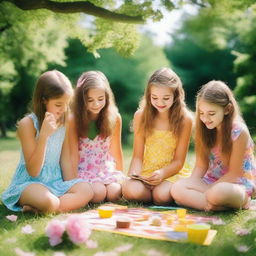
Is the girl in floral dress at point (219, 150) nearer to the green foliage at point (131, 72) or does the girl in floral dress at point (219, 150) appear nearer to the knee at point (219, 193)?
the knee at point (219, 193)

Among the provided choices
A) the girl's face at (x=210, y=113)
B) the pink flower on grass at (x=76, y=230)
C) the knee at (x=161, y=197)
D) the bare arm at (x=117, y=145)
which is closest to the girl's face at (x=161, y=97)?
the girl's face at (x=210, y=113)

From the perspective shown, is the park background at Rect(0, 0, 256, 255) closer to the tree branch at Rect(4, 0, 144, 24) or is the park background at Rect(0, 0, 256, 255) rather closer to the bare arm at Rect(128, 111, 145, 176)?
the tree branch at Rect(4, 0, 144, 24)

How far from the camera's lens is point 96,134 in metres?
4.69

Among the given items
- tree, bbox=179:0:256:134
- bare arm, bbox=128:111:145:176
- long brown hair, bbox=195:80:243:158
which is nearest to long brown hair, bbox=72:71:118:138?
bare arm, bbox=128:111:145:176

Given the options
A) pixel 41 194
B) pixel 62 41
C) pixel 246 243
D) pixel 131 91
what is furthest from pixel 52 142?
pixel 62 41

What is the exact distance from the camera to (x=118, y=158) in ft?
15.8

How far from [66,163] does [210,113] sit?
4.60 ft

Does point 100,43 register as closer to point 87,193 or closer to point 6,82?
point 87,193

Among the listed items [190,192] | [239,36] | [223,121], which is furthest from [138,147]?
[239,36]

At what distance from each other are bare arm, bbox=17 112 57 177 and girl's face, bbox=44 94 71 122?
0.16 m

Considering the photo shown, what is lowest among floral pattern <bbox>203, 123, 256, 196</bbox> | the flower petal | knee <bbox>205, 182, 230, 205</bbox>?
the flower petal

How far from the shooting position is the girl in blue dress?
12.4ft

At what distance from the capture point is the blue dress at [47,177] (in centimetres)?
392

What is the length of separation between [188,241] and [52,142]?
179cm
